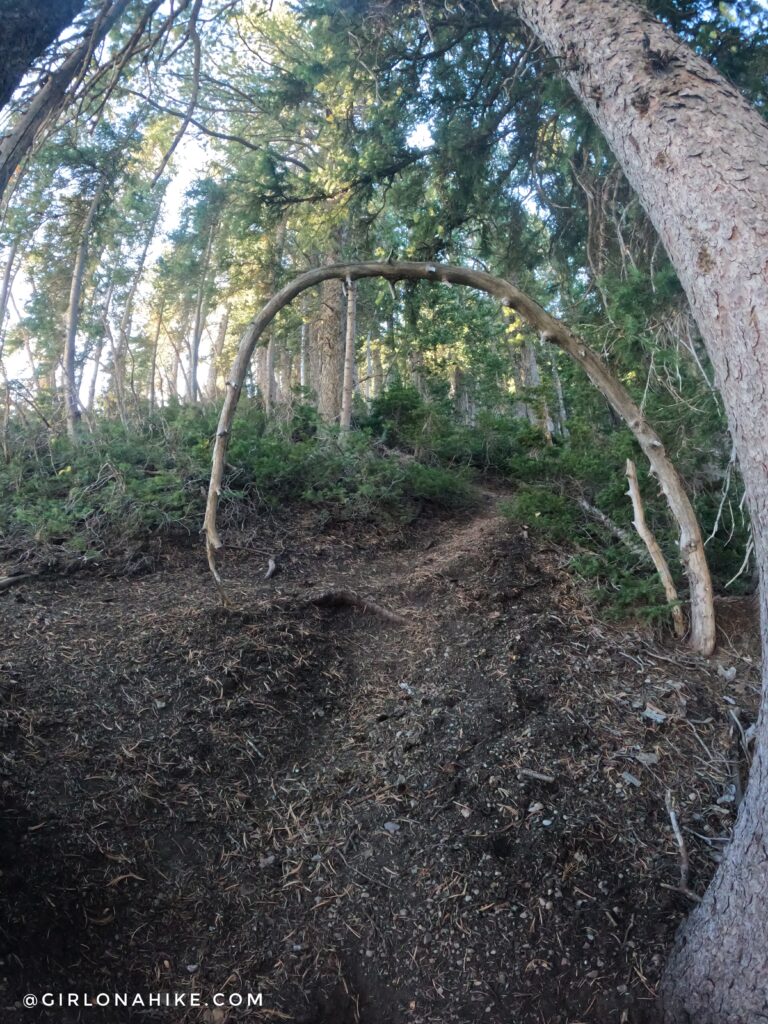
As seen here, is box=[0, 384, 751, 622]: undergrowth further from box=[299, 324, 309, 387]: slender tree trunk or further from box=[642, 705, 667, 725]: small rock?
box=[299, 324, 309, 387]: slender tree trunk

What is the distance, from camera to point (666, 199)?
256cm

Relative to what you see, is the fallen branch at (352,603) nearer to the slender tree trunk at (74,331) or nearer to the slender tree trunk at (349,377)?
the slender tree trunk at (349,377)

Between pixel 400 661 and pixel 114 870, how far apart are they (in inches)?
76.1

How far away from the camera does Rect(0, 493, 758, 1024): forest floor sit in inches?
97.1

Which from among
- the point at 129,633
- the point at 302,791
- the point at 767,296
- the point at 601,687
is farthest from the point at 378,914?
the point at 767,296

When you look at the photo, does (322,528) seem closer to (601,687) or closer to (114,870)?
(601,687)

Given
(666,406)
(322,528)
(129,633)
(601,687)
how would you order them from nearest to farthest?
(601,687)
(129,633)
(666,406)
(322,528)

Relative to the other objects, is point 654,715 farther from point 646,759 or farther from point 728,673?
point 728,673

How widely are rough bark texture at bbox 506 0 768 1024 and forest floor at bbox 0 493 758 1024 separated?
0.40 metres

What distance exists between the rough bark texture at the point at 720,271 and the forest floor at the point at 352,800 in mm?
402

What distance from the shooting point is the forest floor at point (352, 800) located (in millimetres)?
2467

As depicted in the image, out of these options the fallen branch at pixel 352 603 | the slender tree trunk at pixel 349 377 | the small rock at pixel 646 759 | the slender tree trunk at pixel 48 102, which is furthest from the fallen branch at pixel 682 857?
the slender tree trunk at pixel 349 377

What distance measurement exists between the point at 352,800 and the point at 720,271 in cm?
269

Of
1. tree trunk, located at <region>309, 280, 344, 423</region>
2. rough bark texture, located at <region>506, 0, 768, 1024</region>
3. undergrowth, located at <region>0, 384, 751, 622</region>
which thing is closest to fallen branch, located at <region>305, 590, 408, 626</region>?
undergrowth, located at <region>0, 384, 751, 622</region>
